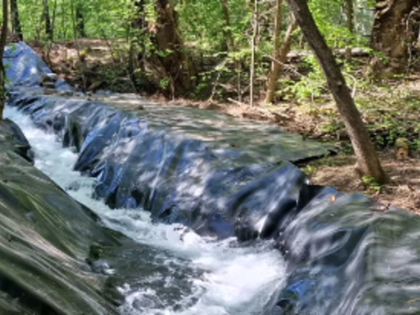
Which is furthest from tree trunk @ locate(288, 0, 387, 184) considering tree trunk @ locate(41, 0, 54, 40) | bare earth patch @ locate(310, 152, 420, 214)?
tree trunk @ locate(41, 0, 54, 40)

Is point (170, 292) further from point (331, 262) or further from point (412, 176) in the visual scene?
point (412, 176)

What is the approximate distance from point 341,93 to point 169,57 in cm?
609

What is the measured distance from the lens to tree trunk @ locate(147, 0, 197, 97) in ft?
28.5

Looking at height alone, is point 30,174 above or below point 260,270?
above

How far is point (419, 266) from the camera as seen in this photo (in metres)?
2.26

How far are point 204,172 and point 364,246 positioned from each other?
2.13m

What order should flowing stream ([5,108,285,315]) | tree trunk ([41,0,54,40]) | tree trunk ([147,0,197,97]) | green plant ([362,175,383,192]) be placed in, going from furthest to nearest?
tree trunk ([41,0,54,40]) → tree trunk ([147,0,197,97]) → green plant ([362,175,383,192]) → flowing stream ([5,108,285,315])

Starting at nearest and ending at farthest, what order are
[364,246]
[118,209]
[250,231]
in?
[364,246], [250,231], [118,209]

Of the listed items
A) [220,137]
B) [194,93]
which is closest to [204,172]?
[220,137]

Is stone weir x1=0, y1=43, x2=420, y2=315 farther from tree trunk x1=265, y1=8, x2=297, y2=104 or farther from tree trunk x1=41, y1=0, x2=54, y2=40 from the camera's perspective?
tree trunk x1=41, y1=0, x2=54, y2=40

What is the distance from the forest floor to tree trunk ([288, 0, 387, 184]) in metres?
0.16

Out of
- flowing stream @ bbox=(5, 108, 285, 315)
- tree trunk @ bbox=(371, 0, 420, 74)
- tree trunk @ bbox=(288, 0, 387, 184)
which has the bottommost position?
flowing stream @ bbox=(5, 108, 285, 315)

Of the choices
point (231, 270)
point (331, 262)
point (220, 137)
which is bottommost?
point (231, 270)

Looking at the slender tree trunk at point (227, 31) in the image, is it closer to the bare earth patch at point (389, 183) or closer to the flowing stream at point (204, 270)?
the bare earth patch at point (389, 183)
